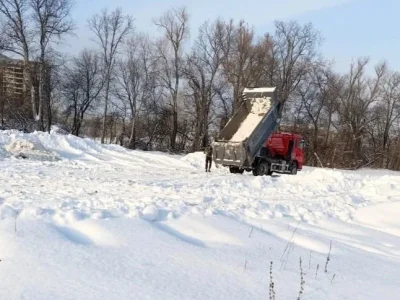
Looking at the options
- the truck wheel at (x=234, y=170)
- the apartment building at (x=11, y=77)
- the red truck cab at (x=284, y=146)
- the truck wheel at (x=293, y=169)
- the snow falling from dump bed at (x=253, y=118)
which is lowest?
the truck wheel at (x=234, y=170)

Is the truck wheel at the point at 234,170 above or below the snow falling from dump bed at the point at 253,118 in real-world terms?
below

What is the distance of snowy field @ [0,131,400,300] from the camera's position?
12.5ft

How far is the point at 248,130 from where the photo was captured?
61.2 feet

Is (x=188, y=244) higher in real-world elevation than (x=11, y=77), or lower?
→ lower

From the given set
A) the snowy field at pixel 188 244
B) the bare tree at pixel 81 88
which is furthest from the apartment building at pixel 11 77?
the snowy field at pixel 188 244

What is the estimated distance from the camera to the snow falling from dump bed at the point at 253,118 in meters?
18.5

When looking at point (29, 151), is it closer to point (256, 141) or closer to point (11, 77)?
point (256, 141)

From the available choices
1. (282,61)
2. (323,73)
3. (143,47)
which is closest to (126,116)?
(143,47)

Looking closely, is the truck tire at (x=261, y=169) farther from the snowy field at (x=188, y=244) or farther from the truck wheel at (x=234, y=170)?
the snowy field at (x=188, y=244)

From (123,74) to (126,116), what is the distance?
4.84 meters

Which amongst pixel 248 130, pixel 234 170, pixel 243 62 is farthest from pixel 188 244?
pixel 243 62

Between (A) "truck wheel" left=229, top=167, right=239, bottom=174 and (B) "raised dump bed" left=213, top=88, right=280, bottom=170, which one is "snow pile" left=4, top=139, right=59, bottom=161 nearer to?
(B) "raised dump bed" left=213, top=88, right=280, bottom=170

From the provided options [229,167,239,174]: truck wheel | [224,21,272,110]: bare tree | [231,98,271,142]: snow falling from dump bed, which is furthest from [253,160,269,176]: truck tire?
[224,21,272,110]: bare tree

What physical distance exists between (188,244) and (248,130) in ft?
45.3
